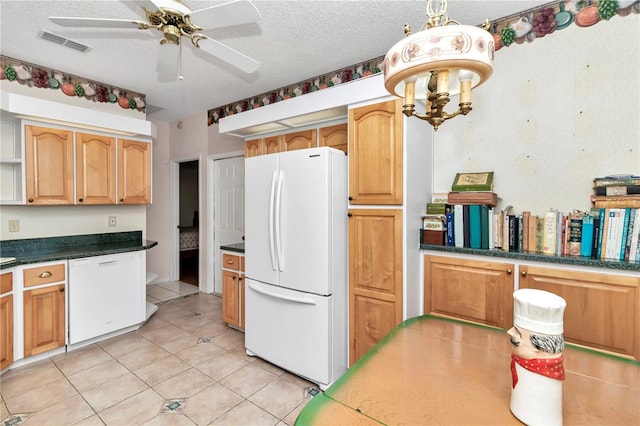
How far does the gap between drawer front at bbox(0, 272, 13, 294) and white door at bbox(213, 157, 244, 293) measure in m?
2.27

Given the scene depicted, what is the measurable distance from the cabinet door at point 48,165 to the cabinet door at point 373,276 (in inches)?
111

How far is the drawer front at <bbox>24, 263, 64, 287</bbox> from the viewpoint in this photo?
98.1 inches

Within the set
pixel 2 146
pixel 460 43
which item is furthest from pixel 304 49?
pixel 2 146

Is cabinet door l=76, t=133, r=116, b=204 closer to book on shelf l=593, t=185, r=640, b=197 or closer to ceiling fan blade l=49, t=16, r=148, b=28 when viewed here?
ceiling fan blade l=49, t=16, r=148, b=28

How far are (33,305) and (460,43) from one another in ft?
11.4

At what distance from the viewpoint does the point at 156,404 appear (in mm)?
2041

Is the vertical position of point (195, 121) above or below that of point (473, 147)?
above

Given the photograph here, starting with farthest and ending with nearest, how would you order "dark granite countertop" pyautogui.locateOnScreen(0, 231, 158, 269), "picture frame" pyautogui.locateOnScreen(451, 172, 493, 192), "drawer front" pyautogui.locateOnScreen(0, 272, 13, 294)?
"dark granite countertop" pyautogui.locateOnScreen(0, 231, 158, 269)
"drawer front" pyautogui.locateOnScreen(0, 272, 13, 294)
"picture frame" pyautogui.locateOnScreen(451, 172, 493, 192)

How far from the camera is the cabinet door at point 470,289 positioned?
1.94 meters

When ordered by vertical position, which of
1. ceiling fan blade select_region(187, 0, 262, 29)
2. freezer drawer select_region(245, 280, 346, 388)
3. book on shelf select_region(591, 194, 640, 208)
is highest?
ceiling fan blade select_region(187, 0, 262, 29)

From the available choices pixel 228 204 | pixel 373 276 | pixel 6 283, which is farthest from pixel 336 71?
→ pixel 6 283

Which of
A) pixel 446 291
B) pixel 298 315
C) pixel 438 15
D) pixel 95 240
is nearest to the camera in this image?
pixel 438 15

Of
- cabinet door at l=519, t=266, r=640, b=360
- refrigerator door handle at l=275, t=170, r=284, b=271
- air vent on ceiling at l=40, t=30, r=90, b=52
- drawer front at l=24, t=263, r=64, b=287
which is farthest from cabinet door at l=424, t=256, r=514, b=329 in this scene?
air vent on ceiling at l=40, t=30, r=90, b=52

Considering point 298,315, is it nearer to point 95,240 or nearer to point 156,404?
point 156,404
